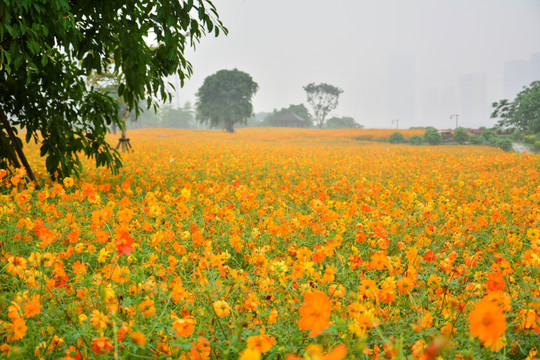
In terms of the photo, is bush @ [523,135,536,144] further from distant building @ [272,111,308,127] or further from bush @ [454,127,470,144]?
distant building @ [272,111,308,127]

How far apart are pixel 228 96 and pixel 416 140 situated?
81.8ft

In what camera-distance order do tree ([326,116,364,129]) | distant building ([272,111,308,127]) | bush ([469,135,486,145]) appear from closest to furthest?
bush ([469,135,486,145]), distant building ([272,111,308,127]), tree ([326,116,364,129])

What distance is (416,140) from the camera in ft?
87.4

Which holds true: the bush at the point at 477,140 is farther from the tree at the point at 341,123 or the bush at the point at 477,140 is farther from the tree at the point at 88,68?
the tree at the point at 341,123

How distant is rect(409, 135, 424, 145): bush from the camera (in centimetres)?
2647

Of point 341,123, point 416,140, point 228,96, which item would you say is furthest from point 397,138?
point 341,123

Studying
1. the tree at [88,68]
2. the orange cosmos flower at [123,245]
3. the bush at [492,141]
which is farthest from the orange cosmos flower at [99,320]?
the bush at [492,141]

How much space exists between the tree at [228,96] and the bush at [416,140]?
22.1 metres

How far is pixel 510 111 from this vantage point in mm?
24703

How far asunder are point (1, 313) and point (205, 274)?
45.6 inches

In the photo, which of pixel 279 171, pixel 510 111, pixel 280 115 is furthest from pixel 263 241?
pixel 280 115

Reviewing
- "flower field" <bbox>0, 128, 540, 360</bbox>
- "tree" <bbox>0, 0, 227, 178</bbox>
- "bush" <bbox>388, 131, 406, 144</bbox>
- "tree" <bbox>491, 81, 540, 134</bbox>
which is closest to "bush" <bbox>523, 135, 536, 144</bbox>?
"tree" <bbox>491, 81, 540, 134</bbox>

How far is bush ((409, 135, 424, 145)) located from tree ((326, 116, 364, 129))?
54.8 metres

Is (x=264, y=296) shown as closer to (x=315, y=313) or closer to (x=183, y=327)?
(x=183, y=327)
